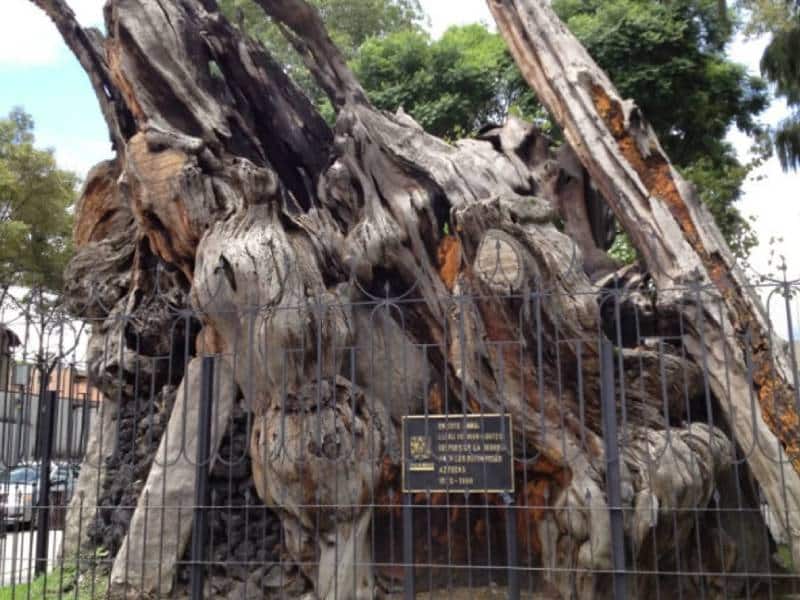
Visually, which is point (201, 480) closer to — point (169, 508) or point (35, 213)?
point (169, 508)

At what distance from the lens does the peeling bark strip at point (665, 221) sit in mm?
6648

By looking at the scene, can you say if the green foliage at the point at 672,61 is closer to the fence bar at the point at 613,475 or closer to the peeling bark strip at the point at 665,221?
the peeling bark strip at the point at 665,221

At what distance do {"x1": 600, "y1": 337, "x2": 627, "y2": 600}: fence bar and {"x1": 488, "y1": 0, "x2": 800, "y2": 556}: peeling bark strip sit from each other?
3.52 feet

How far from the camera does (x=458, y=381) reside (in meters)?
7.09

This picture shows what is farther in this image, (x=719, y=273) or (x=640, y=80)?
(x=640, y=80)

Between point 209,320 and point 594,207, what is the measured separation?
5.19 metres

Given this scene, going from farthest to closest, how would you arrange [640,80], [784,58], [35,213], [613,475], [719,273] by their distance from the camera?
[35,213] → [784,58] → [640,80] → [719,273] → [613,475]

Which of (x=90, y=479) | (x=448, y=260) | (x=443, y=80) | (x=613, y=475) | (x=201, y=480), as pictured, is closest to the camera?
(x=613, y=475)

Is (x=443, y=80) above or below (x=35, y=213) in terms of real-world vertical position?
above

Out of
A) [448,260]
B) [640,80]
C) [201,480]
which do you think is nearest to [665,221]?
[448,260]

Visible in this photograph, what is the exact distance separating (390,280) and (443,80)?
29.1 feet

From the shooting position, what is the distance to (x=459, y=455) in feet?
17.4

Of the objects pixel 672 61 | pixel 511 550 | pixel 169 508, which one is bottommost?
pixel 511 550

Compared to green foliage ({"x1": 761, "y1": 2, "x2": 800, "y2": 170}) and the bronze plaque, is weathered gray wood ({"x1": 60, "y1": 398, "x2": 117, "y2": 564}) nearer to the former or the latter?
the bronze plaque
